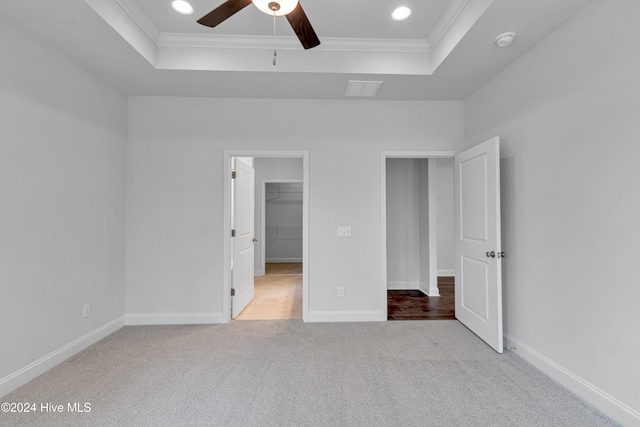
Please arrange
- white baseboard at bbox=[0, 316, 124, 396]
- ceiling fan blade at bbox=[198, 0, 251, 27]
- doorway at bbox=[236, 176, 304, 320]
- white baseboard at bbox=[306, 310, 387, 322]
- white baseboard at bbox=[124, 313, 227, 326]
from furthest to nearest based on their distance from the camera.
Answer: doorway at bbox=[236, 176, 304, 320]
white baseboard at bbox=[306, 310, 387, 322]
white baseboard at bbox=[124, 313, 227, 326]
white baseboard at bbox=[0, 316, 124, 396]
ceiling fan blade at bbox=[198, 0, 251, 27]

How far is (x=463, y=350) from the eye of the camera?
8.46ft

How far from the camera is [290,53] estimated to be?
8.74 feet

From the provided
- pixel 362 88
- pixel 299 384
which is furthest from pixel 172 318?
pixel 362 88

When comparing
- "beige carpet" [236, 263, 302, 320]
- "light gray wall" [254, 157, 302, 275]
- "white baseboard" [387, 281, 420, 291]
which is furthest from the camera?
"light gray wall" [254, 157, 302, 275]

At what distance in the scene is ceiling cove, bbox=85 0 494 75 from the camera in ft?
8.47

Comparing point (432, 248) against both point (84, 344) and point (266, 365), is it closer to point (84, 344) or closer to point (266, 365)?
point (266, 365)

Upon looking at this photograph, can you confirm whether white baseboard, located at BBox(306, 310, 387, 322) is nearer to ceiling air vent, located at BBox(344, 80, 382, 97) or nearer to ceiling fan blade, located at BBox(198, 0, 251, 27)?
ceiling air vent, located at BBox(344, 80, 382, 97)

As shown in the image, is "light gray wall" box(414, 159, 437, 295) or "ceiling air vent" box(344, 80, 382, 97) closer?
"ceiling air vent" box(344, 80, 382, 97)

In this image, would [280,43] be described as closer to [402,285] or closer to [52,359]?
[52,359]

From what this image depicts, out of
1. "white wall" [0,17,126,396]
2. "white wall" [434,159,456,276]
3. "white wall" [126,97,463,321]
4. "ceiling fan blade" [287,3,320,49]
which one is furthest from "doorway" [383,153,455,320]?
"white wall" [0,17,126,396]

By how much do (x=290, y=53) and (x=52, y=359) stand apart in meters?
3.28

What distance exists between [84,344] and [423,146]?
4008mm

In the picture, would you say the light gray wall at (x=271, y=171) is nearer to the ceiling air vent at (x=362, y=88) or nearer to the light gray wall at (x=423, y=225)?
the light gray wall at (x=423, y=225)

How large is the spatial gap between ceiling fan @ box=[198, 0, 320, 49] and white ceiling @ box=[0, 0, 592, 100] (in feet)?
2.23
